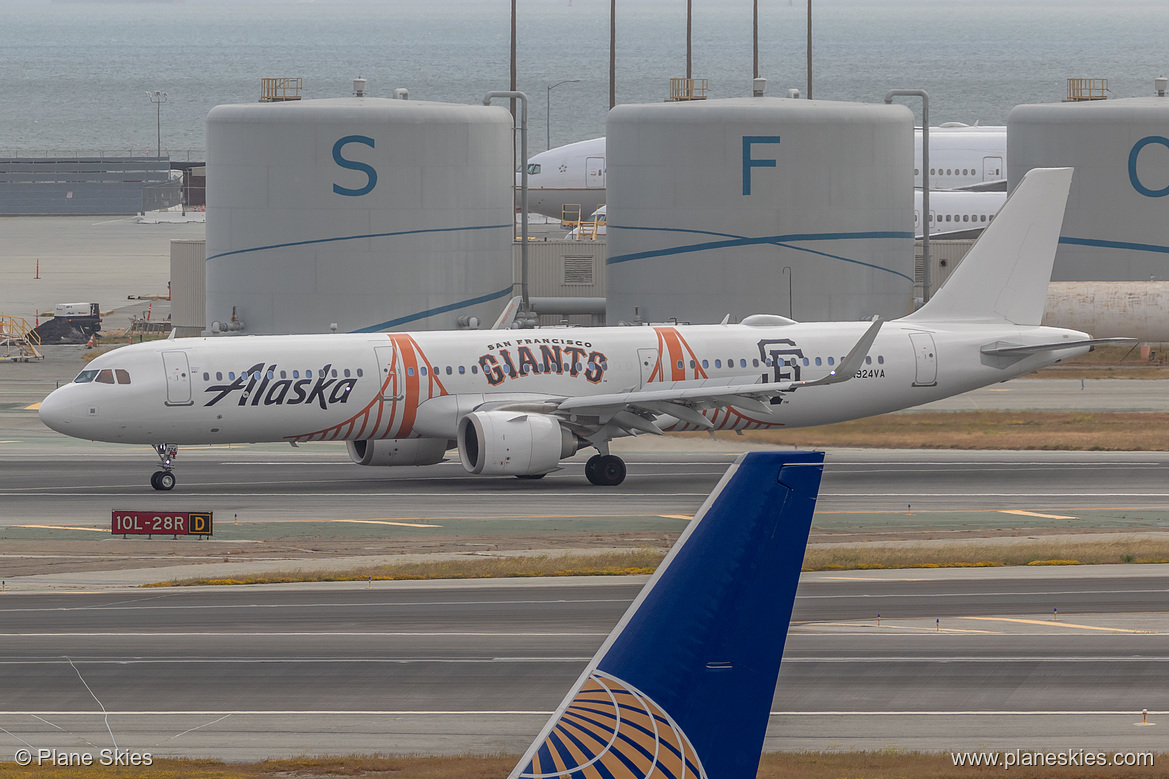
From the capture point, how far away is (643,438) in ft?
185

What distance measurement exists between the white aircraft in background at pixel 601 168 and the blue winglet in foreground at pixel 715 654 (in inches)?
3622

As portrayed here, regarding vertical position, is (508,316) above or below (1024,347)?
above

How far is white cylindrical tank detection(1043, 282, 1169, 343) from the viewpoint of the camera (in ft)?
226

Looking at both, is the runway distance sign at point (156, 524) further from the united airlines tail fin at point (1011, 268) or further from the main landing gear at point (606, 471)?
the united airlines tail fin at point (1011, 268)

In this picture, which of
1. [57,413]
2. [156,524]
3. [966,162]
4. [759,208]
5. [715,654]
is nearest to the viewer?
[715,654]

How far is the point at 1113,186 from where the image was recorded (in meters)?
70.8

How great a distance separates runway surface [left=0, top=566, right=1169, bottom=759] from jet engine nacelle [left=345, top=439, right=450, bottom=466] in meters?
12.7

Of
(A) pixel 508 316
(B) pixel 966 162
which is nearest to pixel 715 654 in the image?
(A) pixel 508 316

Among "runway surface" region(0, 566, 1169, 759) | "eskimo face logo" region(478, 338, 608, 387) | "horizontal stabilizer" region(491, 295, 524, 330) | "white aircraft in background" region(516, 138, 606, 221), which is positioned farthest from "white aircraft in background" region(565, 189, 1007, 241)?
"runway surface" region(0, 566, 1169, 759)

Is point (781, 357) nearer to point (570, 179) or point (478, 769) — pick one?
point (478, 769)

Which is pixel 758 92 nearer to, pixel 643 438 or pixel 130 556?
pixel 643 438

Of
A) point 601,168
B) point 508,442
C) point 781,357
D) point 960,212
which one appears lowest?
point 508,442

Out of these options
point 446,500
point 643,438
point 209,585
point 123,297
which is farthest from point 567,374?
point 123,297

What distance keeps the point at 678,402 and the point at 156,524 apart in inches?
569
